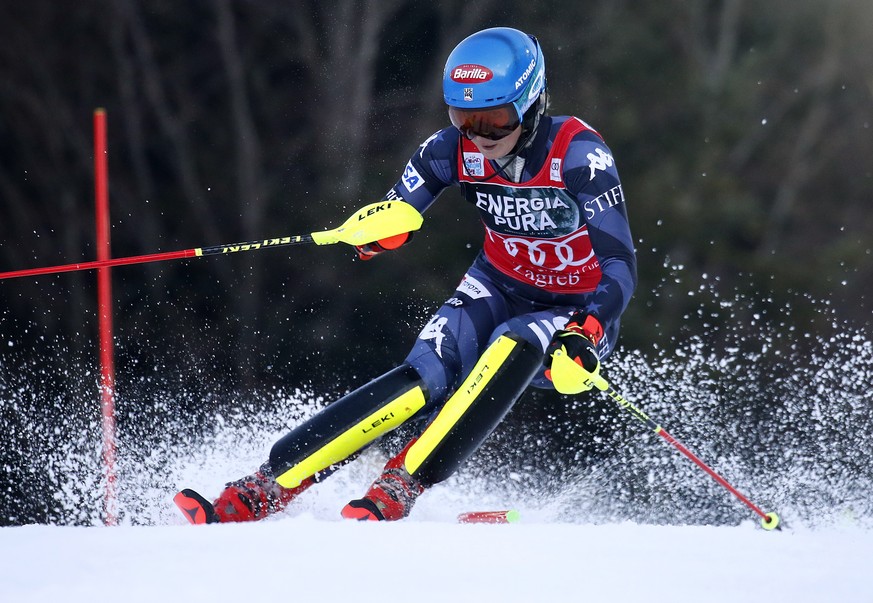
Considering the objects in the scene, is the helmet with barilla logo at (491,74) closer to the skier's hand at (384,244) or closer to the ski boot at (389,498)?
the skier's hand at (384,244)

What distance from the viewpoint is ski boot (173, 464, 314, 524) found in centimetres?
250

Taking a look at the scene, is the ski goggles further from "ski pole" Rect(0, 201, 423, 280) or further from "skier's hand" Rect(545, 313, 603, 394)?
"skier's hand" Rect(545, 313, 603, 394)

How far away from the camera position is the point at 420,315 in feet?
27.6

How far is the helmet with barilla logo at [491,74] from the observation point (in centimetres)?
264

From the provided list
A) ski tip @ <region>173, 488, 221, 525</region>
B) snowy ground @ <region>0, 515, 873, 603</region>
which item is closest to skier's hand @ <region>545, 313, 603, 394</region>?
snowy ground @ <region>0, 515, 873, 603</region>

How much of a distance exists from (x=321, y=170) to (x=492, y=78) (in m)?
6.51

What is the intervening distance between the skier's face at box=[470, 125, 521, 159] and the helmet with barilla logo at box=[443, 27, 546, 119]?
Result: 2.6 inches

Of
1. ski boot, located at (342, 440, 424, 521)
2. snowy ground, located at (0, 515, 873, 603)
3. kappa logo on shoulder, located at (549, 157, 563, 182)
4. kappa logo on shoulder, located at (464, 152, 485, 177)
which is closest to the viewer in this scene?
snowy ground, located at (0, 515, 873, 603)

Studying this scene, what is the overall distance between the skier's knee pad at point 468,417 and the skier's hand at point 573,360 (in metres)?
0.14

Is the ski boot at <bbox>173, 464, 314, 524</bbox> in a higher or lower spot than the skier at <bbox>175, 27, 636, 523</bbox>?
lower

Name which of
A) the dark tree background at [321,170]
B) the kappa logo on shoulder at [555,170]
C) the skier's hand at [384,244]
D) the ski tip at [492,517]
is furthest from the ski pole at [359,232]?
the dark tree background at [321,170]

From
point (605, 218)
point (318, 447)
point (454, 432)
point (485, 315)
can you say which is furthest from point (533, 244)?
point (318, 447)

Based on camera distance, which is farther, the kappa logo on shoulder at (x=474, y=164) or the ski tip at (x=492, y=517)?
the kappa logo on shoulder at (x=474, y=164)

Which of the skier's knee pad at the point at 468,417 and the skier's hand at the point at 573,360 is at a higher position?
the skier's hand at the point at 573,360
